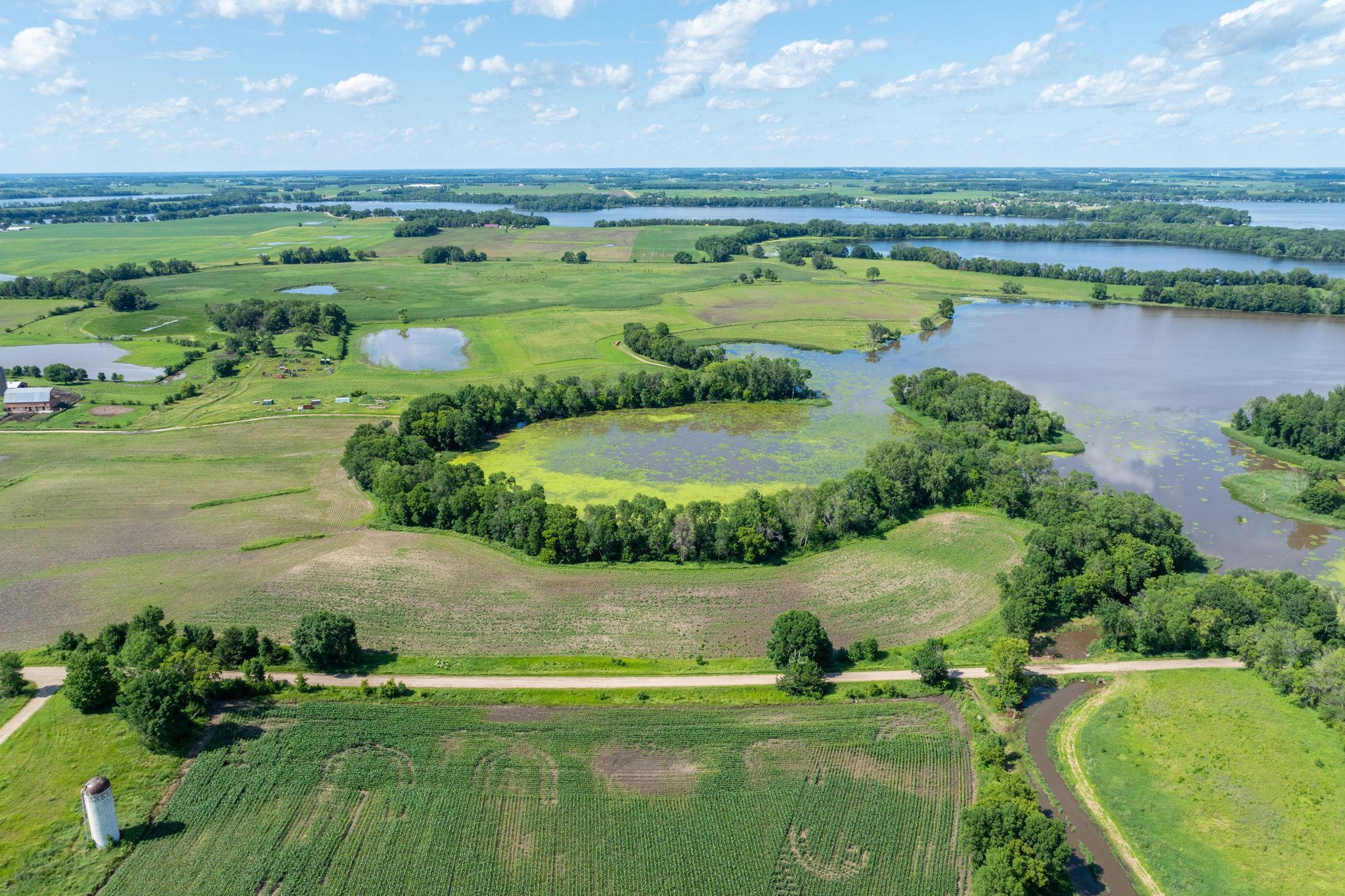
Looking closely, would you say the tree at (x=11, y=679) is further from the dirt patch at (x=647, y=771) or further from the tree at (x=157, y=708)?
the dirt patch at (x=647, y=771)

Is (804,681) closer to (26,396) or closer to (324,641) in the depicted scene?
(324,641)

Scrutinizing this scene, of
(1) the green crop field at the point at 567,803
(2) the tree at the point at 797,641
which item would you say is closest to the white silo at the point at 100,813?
(1) the green crop field at the point at 567,803

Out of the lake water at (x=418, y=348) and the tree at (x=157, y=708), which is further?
the lake water at (x=418, y=348)

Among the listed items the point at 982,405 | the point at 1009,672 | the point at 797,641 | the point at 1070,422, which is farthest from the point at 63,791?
the point at 1070,422

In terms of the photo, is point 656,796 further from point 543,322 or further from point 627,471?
point 543,322

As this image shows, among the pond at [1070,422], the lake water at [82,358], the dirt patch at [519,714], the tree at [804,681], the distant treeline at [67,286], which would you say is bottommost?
the dirt patch at [519,714]

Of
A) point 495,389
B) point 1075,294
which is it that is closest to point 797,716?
point 495,389
